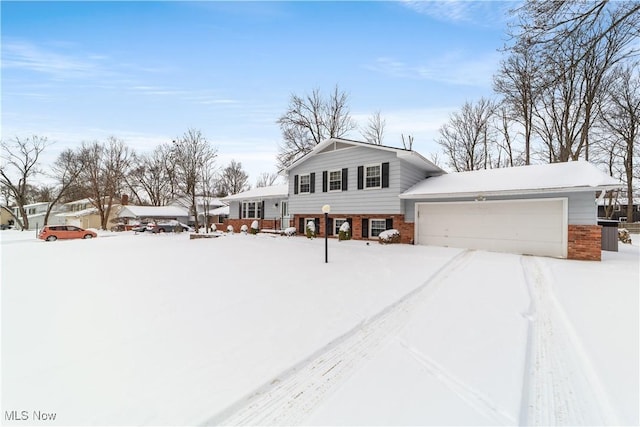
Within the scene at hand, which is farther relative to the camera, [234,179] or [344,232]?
[234,179]

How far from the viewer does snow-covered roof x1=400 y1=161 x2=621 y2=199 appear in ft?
32.5

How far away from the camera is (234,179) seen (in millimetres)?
45719

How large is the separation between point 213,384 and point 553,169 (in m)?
15.2

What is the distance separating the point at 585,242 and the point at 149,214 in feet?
129

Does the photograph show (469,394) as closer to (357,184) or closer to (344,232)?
(344,232)

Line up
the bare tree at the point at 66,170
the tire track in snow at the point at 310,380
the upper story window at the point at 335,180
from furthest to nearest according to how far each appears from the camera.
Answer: the bare tree at the point at 66,170
the upper story window at the point at 335,180
the tire track in snow at the point at 310,380

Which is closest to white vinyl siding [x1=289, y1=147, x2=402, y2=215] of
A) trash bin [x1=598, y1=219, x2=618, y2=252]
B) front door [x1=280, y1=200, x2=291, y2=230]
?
front door [x1=280, y1=200, x2=291, y2=230]

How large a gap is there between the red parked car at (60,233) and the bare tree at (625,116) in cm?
3864

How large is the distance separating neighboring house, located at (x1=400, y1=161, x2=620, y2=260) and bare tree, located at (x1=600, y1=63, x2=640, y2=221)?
12.5 meters

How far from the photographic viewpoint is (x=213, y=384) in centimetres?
270

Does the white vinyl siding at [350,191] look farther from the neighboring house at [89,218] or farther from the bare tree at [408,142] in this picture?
the neighboring house at [89,218]

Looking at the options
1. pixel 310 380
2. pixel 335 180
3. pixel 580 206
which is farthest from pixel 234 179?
pixel 310 380

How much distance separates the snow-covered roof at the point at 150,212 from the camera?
34031 mm

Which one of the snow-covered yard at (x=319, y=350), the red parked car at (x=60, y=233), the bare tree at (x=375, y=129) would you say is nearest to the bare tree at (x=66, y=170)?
the red parked car at (x=60, y=233)
